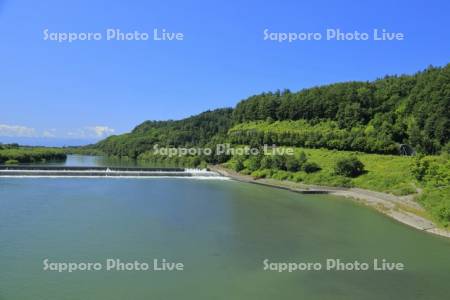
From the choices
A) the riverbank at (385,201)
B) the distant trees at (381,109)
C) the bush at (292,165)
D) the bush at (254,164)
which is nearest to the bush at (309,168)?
the bush at (292,165)

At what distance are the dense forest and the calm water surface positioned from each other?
21.6 metres

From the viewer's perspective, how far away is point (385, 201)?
28141 millimetres

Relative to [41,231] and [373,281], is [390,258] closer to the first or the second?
[373,281]

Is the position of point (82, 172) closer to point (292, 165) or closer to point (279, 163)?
point (279, 163)

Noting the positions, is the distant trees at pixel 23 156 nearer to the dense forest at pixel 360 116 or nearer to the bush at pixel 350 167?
the dense forest at pixel 360 116

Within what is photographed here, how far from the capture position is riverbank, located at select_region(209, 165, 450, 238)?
21.4 metres

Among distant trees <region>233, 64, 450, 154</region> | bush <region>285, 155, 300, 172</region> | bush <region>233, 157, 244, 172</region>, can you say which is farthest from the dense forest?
bush <region>285, 155, 300, 172</region>

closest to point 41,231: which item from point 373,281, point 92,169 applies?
point 373,281

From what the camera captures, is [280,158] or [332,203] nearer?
[332,203]

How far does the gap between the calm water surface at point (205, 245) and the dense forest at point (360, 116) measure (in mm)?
21632

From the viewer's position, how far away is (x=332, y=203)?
29.5m

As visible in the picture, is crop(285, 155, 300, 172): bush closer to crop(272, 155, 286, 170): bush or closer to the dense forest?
crop(272, 155, 286, 170): bush

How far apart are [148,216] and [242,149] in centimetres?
3618

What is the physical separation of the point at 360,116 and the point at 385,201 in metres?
32.4
